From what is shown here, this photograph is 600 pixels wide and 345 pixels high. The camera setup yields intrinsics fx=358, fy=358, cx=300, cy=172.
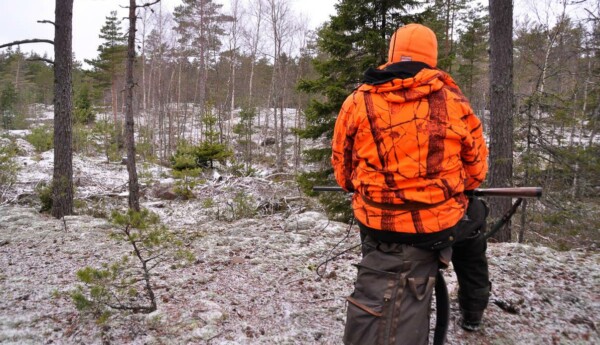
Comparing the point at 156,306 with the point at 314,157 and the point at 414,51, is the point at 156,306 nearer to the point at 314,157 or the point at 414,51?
the point at 414,51

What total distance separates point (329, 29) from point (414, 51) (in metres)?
7.36

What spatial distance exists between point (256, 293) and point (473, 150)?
2560 millimetres

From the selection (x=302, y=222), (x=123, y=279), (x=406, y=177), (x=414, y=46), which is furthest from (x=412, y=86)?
(x=302, y=222)

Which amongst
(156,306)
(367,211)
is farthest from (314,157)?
(367,211)

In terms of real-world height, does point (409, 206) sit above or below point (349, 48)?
below

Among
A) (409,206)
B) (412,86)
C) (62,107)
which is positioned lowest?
(409,206)

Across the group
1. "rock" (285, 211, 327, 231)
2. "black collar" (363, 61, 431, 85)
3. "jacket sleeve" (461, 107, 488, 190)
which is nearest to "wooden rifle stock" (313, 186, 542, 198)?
"jacket sleeve" (461, 107, 488, 190)

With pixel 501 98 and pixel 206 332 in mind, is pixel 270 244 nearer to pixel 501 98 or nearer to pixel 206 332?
pixel 206 332

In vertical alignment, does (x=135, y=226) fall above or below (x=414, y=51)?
below

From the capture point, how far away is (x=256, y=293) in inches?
143

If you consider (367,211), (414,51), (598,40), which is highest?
(598,40)

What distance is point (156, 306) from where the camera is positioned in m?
3.24

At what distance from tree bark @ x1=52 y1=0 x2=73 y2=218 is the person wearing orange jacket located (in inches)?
324

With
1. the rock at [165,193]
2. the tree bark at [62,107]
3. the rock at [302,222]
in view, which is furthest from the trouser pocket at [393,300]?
the rock at [165,193]
